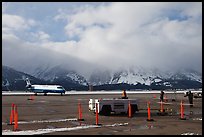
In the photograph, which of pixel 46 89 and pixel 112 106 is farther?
pixel 46 89

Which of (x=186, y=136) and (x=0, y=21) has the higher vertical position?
(x=0, y=21)

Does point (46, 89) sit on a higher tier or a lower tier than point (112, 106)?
higher

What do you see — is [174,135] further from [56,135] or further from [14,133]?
[14,133]

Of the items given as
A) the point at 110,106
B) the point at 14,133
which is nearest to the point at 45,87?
the point at 110,106

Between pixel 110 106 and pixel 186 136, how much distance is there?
36.5 ft

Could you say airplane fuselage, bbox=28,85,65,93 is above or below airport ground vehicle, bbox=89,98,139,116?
above

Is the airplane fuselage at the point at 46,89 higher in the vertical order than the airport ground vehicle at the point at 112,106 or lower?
higher

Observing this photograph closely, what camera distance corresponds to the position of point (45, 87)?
82000 millimetres

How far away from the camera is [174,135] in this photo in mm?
13438

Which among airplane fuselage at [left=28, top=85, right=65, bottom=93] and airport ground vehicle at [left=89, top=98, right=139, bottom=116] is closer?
airport ground vehicle at [left=89, top=98, right=139, bottom=116]

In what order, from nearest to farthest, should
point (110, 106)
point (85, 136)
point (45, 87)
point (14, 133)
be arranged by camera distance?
point (85, 136) < point (14, 133) < point (110, 106) < point (45, 87)

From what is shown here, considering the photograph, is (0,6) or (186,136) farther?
(186,136)

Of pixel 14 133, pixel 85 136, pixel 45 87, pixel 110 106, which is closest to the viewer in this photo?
pixel 85 136

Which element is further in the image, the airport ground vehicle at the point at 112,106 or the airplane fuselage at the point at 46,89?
the airplane fuselage at the point at 46,89
